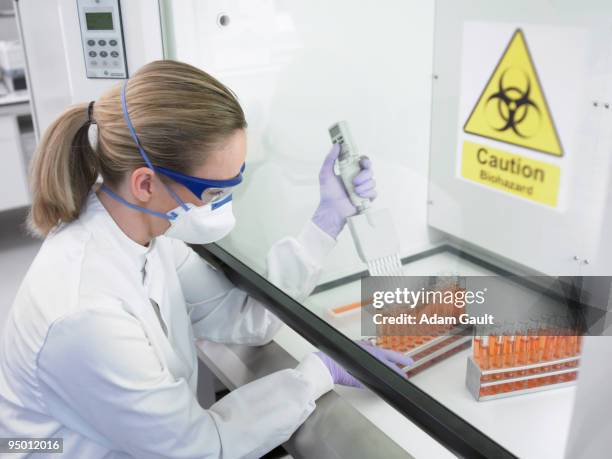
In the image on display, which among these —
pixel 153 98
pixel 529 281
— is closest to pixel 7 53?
pixel 153 98

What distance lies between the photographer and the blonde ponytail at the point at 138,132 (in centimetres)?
93

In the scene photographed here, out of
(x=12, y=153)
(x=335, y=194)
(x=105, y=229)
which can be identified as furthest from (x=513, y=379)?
(x=12, y=153)

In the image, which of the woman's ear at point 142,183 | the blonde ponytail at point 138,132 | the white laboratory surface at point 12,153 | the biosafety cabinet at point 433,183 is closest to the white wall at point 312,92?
the biosafety cabinet at point 433,183

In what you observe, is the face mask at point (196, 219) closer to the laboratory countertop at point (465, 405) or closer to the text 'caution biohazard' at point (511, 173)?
the laboratory countertop at point (465, 405)

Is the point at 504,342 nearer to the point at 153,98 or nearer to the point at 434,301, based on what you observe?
the point at 434,301

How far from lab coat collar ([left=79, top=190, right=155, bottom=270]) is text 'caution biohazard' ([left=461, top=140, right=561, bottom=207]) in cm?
60

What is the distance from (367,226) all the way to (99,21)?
0.83 m

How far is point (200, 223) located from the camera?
1.07m

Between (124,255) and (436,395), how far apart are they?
22.7 inches

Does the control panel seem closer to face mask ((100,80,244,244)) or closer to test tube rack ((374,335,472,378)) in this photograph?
face mask ((100,80,244,244))

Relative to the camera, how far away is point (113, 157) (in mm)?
A: 974

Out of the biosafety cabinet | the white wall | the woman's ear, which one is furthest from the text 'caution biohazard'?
the woman's ear

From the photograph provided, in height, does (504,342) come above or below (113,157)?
below

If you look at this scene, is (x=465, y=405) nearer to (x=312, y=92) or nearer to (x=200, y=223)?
(x=200, y=223)
